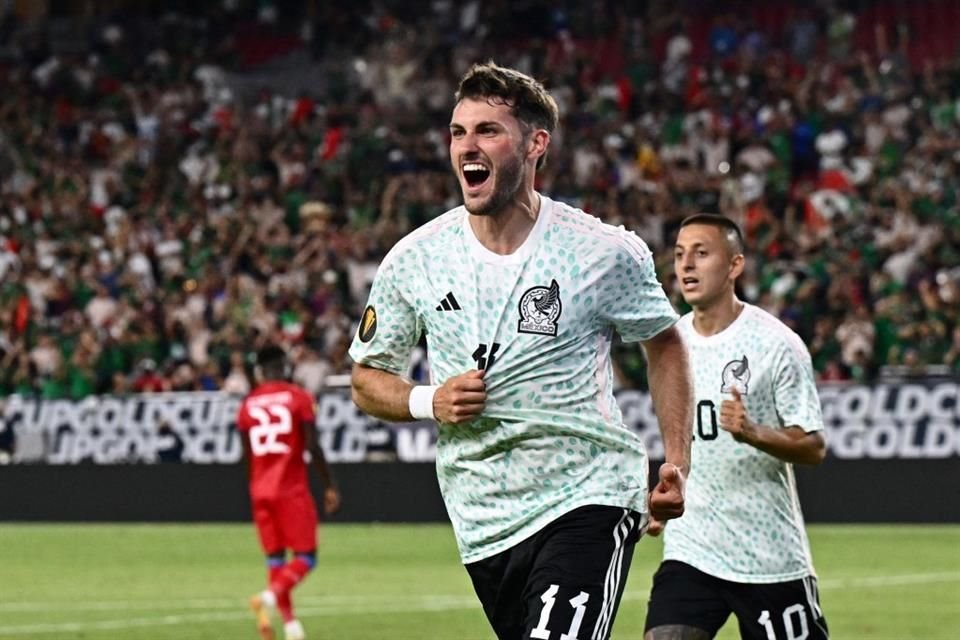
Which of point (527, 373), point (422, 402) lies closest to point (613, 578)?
point (527, 373)

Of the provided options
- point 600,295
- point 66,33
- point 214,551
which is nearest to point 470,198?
point 600,295

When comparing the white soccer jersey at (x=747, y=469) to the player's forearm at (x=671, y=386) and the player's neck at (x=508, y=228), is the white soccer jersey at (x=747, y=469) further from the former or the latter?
the player's neck at (x=508, y=228)

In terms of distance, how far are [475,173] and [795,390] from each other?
8.53ft

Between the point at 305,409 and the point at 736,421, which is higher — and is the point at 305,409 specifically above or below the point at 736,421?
below

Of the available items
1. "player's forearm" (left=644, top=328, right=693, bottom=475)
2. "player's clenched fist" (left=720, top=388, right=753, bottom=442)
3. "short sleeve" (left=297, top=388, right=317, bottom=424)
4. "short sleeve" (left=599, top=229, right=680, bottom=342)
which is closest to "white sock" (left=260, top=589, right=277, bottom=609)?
"short sleeve" (left=297, top=388, right=317, bottom=424)

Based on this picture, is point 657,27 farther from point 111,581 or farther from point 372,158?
point 111,581

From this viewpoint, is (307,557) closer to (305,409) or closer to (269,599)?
(269,599)

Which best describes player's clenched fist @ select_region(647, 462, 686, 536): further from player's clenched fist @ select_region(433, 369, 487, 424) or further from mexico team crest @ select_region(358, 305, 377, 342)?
mexico team crest @ select_region(358, 305, 377, 342)

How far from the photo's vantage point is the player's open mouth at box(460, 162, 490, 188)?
5.89 metres

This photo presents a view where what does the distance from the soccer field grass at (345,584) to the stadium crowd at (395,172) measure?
9.61 feet

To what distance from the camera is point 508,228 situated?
19.9ft

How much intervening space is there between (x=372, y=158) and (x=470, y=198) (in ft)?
83.8

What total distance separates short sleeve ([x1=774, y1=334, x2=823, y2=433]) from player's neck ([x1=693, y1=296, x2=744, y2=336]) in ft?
0.94

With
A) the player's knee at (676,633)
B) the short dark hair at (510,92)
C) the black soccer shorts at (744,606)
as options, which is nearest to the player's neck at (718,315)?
the black soccer shorts at (744,606)
